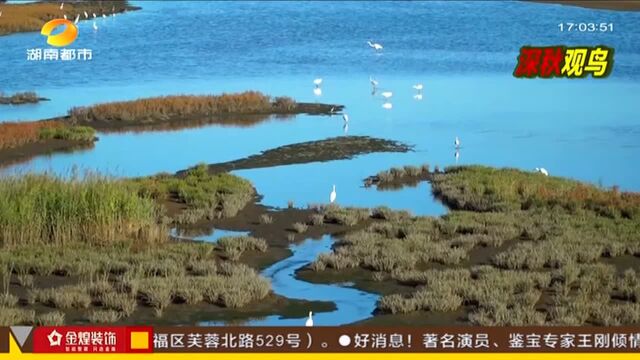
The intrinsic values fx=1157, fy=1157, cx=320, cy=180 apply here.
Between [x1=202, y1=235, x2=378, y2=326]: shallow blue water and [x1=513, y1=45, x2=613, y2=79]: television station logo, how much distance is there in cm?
530

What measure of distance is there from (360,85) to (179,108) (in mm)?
9411

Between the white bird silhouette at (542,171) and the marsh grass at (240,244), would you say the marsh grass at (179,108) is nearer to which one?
the white bird silhouette at (542,171)

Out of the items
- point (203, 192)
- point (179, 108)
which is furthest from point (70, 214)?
point (179, 108)

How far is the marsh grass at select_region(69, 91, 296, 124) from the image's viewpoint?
36.7m

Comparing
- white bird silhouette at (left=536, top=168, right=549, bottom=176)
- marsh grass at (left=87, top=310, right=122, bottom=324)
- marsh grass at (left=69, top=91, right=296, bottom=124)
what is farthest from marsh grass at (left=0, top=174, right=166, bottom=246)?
marsh grass at (left=69, top=91, right=296, bottom=124)

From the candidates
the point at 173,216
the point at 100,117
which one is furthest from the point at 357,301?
the point at 100,117

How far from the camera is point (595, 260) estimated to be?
19.0 m

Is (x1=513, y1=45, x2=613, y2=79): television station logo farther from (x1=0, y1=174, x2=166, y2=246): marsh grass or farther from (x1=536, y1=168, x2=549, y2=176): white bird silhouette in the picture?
(x1=0, y1=174, x2=166, y2=246): marsh grass

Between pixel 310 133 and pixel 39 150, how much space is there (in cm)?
818

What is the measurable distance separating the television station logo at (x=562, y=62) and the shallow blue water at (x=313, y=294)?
5300 millimetres

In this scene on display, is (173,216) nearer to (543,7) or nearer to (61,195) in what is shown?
(61,195)

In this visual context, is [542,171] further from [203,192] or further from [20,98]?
[20,98]

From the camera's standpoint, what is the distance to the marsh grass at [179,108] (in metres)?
36.7

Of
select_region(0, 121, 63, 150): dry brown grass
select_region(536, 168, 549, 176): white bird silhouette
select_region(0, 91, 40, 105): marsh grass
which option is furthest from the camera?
select_region(0, 91, 40, 105): marsh grass
